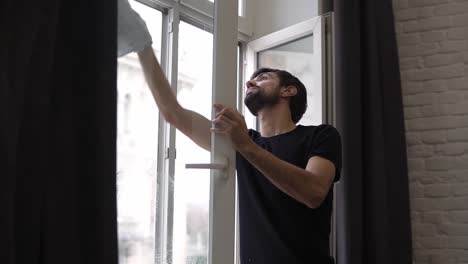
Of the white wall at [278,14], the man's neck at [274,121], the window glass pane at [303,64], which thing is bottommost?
the man's neck at [274,121]

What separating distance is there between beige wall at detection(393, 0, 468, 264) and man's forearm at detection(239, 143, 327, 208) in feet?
3.55

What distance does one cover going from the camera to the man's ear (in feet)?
6.95

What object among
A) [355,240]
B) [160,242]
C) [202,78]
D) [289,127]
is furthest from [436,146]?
[160,242]

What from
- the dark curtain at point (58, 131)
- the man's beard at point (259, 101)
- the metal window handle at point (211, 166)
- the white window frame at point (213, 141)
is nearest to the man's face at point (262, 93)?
the man's beard at point (259, 101)

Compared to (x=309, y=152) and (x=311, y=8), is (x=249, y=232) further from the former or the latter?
(x=311, y=8)

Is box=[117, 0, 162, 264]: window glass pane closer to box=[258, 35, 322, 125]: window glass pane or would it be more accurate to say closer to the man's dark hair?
the man's dark hair

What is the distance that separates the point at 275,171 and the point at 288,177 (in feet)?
0.17

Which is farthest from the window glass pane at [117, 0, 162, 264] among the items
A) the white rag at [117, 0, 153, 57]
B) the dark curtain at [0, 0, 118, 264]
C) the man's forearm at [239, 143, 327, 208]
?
the man's forearm at [239, 143, 327, 208]

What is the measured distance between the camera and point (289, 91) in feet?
6.98

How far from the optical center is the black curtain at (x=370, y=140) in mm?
2264

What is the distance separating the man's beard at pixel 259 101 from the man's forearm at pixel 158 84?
48 cm

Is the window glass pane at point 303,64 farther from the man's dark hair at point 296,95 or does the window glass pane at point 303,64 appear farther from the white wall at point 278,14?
the man's dark hair at point 296,95

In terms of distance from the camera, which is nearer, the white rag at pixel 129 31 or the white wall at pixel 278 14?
the white rag at pixel 129 31

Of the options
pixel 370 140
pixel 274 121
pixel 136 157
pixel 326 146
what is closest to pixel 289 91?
pixel 274 121
